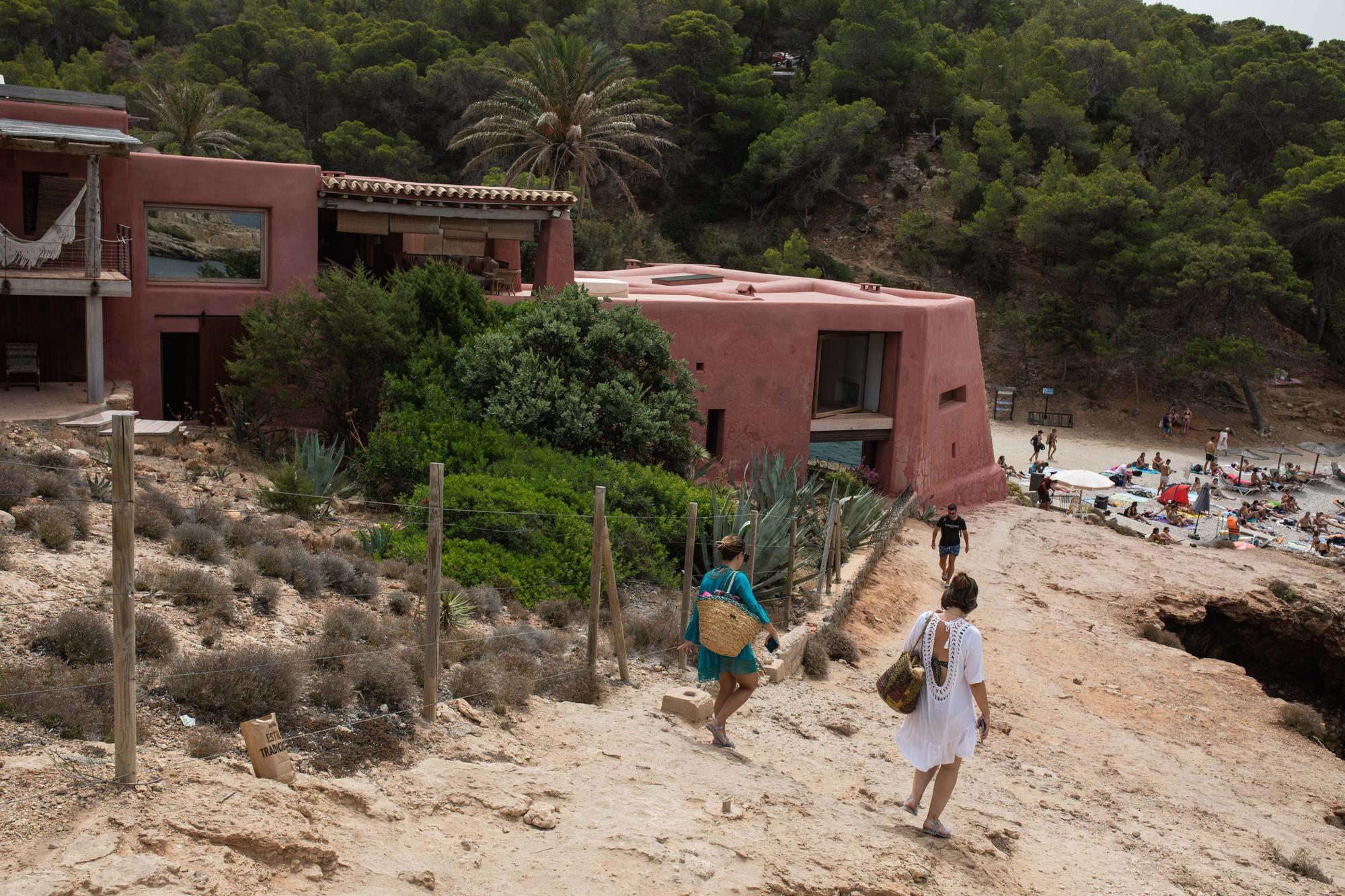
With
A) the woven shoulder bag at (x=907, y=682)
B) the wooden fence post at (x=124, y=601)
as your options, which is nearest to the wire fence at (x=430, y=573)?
the wooden fence post at (x=124, y=601)

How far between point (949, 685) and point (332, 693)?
3.58 metres

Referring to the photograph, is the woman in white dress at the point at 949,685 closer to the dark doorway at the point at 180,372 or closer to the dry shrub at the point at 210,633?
the dry shrub at the point at 210,633

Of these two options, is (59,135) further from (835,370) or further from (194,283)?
(835,370)

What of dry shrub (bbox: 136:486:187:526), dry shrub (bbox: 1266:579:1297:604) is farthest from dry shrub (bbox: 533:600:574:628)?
dry shrub (bbox: 1266:579:1297:604)

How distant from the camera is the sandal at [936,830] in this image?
6.87 metres

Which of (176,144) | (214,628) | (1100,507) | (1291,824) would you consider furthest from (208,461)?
(176,144)

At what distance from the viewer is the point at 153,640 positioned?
22.9 ft

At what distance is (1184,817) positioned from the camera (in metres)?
10.4

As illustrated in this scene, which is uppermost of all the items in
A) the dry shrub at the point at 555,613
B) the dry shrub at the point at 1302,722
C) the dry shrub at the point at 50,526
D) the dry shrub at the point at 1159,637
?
the dry shrub at the point at 50,526

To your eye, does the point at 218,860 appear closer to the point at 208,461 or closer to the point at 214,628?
the point at 214,628

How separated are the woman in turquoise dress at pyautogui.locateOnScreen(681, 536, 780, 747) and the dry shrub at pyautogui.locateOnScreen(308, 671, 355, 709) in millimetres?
2278

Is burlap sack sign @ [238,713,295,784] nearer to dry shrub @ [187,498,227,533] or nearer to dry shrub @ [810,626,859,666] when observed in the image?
dry shrub @ [187,498,227,533]

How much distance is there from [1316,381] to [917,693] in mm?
51231

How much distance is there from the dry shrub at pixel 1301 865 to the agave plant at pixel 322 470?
10.1 meters
